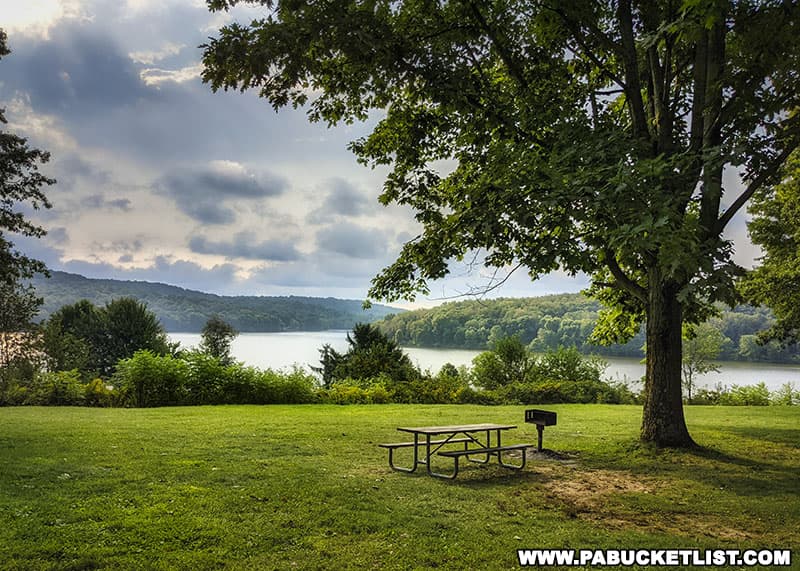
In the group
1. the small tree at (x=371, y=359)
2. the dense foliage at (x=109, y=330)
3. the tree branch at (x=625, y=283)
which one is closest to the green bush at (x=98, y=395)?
the small tree at (x=371, y=359)

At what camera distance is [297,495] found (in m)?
6.90

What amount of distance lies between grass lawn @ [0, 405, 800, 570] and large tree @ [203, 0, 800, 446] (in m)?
2.31

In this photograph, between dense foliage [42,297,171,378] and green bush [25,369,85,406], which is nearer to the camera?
green bush [25,369,85,406]

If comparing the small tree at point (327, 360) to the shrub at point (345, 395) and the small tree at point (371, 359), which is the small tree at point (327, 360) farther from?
the shrub at point (345, 395)

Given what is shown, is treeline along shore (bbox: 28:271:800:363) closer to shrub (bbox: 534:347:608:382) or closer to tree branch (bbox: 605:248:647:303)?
shrub (bbox: 534:347:608:382)

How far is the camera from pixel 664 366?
400 inches

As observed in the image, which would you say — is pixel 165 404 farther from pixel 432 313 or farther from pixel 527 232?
pixel 432 313

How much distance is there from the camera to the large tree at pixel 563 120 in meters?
7.73

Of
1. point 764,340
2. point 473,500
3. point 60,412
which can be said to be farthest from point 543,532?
point 764,340

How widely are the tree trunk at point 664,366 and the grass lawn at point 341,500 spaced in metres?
0.47

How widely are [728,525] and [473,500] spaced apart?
274 cm

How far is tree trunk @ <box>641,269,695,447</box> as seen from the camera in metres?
10.2

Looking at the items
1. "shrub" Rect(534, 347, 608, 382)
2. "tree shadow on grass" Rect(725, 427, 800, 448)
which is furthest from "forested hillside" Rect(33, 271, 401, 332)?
"tree shadow on grass" Rect(725, 427, 800, 448)

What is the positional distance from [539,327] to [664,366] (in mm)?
17906
